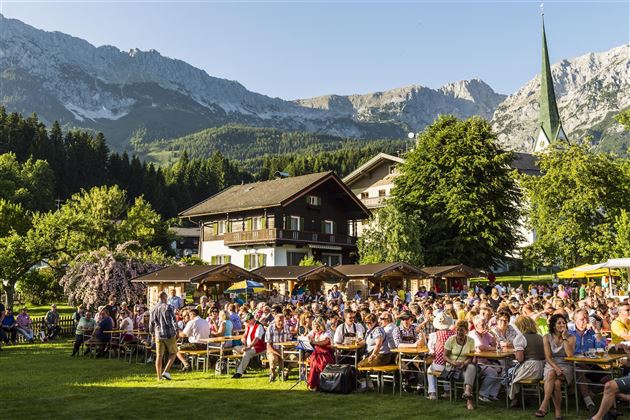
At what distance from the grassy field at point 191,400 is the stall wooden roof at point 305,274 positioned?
1529 centimetres

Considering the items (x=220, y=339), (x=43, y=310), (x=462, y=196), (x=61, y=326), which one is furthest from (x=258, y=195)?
(x=220, y=339)

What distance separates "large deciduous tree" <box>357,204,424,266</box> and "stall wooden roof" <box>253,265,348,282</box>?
347 inches

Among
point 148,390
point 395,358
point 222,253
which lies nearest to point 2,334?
point 148,390

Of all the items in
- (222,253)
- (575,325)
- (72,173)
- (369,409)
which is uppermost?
(72,173)

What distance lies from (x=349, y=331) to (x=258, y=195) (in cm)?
3554

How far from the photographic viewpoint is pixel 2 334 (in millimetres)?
21594

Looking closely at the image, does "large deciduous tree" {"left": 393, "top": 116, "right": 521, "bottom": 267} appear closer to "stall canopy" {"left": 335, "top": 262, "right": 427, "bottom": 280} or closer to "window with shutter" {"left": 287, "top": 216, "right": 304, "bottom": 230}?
"window with shutter" {"left": 287, "top": 216, "right": 304, "bottom": 230}

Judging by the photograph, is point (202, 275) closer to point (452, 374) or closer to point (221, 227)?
point (452, 374)

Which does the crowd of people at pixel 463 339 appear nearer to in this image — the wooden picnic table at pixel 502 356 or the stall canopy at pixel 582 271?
the wooden picnic table at pixel 502 356

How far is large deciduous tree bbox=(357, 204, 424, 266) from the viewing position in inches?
1558

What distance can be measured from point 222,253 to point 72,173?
173ft

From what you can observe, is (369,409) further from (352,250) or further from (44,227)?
(352,250)

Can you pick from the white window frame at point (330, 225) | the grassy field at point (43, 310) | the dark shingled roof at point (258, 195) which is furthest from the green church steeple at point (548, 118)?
the grassy field at point (43, 310)

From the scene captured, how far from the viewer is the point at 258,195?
155ft
